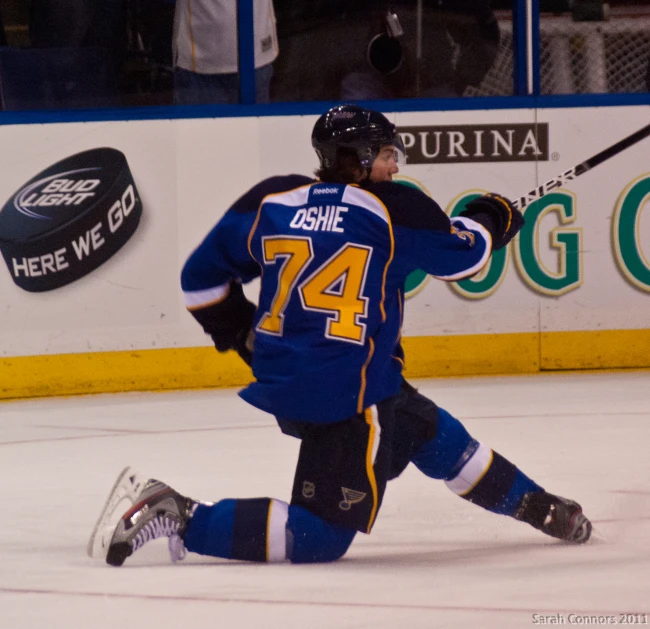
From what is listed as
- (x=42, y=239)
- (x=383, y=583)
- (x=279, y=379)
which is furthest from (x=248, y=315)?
(x=42, y=239)

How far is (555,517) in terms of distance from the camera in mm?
2541

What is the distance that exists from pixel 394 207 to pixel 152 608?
914mm


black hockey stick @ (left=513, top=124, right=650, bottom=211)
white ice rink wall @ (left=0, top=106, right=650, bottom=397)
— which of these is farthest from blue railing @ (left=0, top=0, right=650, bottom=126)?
black hockey stick @ (left=513, top=124, right=650, bottom=211)

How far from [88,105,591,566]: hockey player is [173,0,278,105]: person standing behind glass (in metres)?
2.46

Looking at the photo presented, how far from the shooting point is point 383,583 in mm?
2256

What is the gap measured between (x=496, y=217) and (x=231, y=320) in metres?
0.63

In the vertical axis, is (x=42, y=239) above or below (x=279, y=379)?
below

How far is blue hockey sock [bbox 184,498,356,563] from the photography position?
2403 mm

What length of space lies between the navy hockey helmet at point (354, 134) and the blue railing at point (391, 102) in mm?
2309

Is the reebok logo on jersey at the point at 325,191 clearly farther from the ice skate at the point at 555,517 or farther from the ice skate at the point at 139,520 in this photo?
the ice skate at the point at 555,517

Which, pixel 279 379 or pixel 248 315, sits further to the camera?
pixel 248 315

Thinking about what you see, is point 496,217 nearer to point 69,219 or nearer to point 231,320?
point 231,320

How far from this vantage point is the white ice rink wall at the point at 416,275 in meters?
4.60

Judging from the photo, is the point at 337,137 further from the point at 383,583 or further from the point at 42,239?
the point at 42,239
